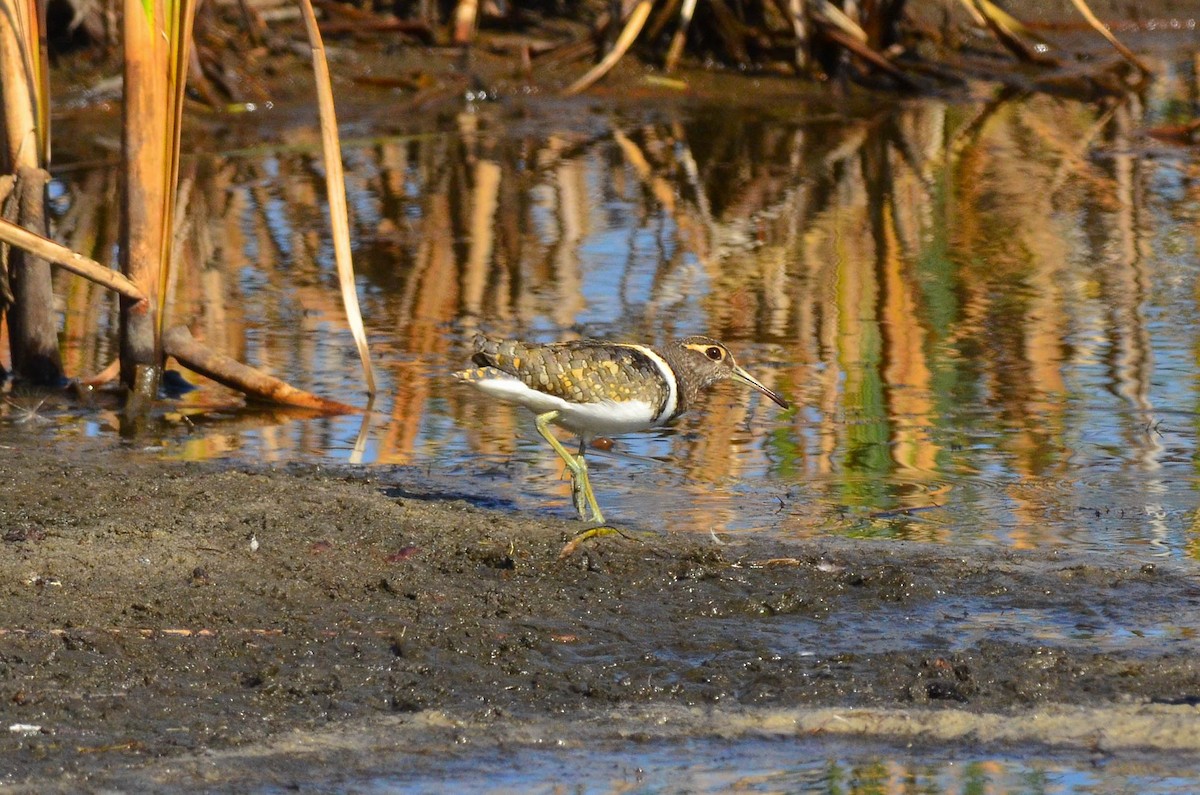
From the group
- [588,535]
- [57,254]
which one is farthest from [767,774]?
[57,254]

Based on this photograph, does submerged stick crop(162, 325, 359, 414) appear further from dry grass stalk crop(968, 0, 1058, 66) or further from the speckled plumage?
dry grass stalk crop(968, 0, 1058, 66)

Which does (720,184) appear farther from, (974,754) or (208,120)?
(974,754)

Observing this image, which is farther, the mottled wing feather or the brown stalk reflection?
the brown stalk reflection

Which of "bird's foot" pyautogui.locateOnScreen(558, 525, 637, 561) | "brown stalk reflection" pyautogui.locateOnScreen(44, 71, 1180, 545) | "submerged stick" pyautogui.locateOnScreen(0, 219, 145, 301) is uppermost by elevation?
"submerged stick" pyautogui.locateOnScreen(0, 219, 145, 301)

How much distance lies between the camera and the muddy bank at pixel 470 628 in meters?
3.94

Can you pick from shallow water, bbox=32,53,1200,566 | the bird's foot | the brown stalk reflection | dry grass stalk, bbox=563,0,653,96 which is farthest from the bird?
dry grass stalk, bbox=563,0,653,96

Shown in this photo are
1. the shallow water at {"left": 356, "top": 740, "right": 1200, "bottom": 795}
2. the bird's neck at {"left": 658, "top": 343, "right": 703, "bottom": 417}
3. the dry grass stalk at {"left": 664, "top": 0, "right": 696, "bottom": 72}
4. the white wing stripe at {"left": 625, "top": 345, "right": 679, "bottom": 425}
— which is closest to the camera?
the shallow water at {"left": 356, "top": 740, "right": 1200, "bottom": 795}

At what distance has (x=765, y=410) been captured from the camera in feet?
22.7

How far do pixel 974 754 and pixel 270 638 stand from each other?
5.41 feet

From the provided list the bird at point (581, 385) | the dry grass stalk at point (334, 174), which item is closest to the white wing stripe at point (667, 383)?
the bird at point (581, 385)

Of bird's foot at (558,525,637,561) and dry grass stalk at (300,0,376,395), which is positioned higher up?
dry grass stalk at (300,0,376,395)

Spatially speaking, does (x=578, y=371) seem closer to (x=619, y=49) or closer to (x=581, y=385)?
(x=581, y=385)

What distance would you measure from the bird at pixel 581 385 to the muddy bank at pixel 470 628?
0.33 meters

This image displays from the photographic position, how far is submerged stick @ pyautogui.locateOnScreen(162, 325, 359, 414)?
6750 millimetres
